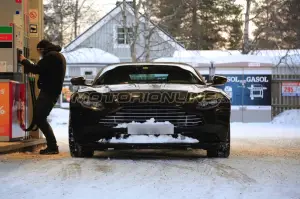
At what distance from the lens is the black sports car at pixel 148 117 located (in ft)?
20.8

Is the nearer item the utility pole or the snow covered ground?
the snow covered ground

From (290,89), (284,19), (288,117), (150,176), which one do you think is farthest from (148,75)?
(284,19)

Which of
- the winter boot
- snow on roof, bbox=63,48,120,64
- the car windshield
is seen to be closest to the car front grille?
the car windshield

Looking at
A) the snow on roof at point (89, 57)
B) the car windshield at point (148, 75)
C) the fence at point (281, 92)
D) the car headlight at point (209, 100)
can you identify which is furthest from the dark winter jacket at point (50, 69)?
the snow on roof at point (89, 57)

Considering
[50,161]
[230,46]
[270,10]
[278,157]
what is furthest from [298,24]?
[50,161]

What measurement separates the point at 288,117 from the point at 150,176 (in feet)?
51.4

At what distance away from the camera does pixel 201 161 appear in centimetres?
662

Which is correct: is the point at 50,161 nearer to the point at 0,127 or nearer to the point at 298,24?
the point at 0,127

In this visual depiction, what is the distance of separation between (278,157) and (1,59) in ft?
14.9

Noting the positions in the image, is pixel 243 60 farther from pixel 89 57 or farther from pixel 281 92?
pixel 89 57

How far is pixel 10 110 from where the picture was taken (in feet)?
25.4

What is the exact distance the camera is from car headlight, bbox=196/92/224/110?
6.43 meters

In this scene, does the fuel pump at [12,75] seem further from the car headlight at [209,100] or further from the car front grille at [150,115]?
the car headlight at [209,100]

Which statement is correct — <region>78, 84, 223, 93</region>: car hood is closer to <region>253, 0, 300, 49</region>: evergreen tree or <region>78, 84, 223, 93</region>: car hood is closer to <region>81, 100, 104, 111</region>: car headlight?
<region>81, 100, 104, 111</region>: car headlight
